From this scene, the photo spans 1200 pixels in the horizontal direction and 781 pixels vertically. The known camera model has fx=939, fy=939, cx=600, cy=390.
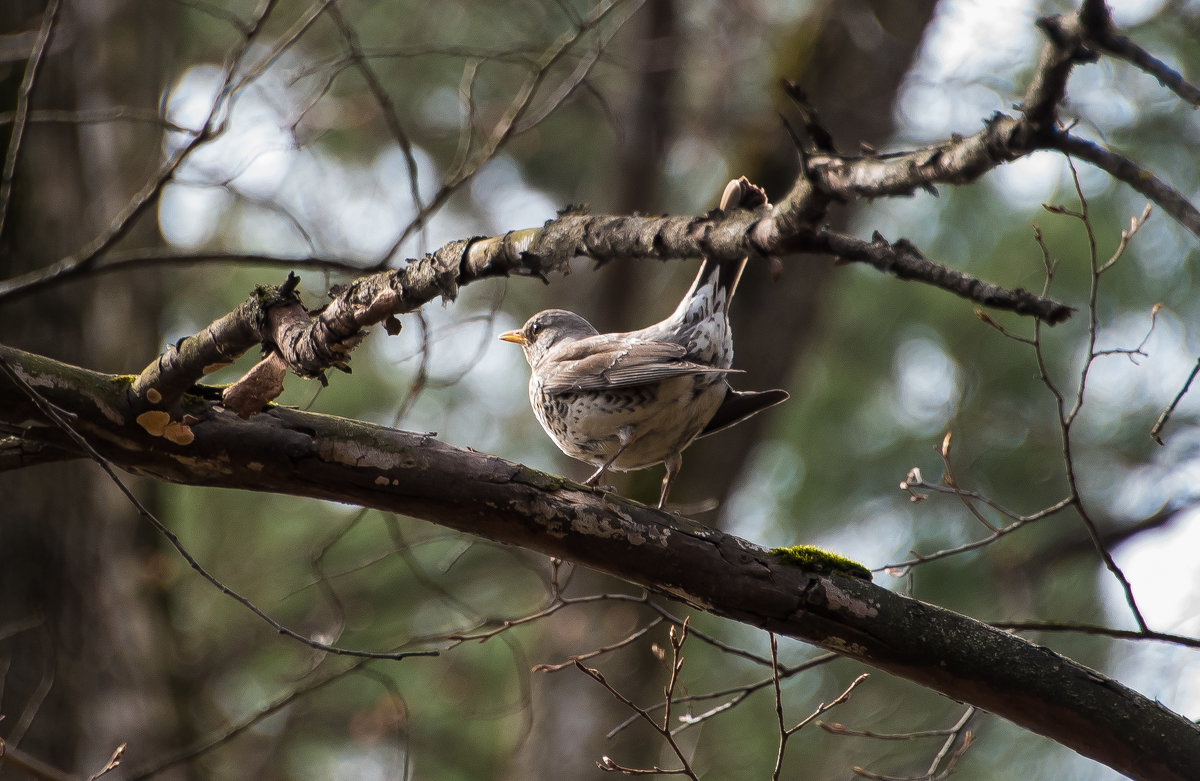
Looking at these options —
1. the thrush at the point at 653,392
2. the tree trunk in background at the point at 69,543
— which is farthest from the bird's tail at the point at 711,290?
the tree trunk in background at the point at 69,543

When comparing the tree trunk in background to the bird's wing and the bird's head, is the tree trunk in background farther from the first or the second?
the bird's wing

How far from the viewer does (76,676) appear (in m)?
4.48

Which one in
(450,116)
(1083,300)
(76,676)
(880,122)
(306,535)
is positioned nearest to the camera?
(76,676)

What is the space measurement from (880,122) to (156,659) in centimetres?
531

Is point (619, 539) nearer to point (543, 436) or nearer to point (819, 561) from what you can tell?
point (819, 561)

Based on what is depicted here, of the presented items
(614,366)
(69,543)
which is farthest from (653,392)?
(69,543)

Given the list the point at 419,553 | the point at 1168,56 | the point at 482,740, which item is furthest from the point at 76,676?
the point at 1168,56

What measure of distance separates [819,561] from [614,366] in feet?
4.28

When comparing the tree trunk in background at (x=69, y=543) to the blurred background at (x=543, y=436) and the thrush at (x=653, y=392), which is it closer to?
the blurred background at (x=543, y=436)

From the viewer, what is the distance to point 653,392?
11.8 ft

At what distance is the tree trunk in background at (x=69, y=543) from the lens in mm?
4324

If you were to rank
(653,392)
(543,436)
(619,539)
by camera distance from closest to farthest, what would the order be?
(619,539), (653,392), (543,436)

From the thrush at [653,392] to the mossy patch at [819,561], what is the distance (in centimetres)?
89

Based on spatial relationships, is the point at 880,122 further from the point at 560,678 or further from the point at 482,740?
the point at 482,740
